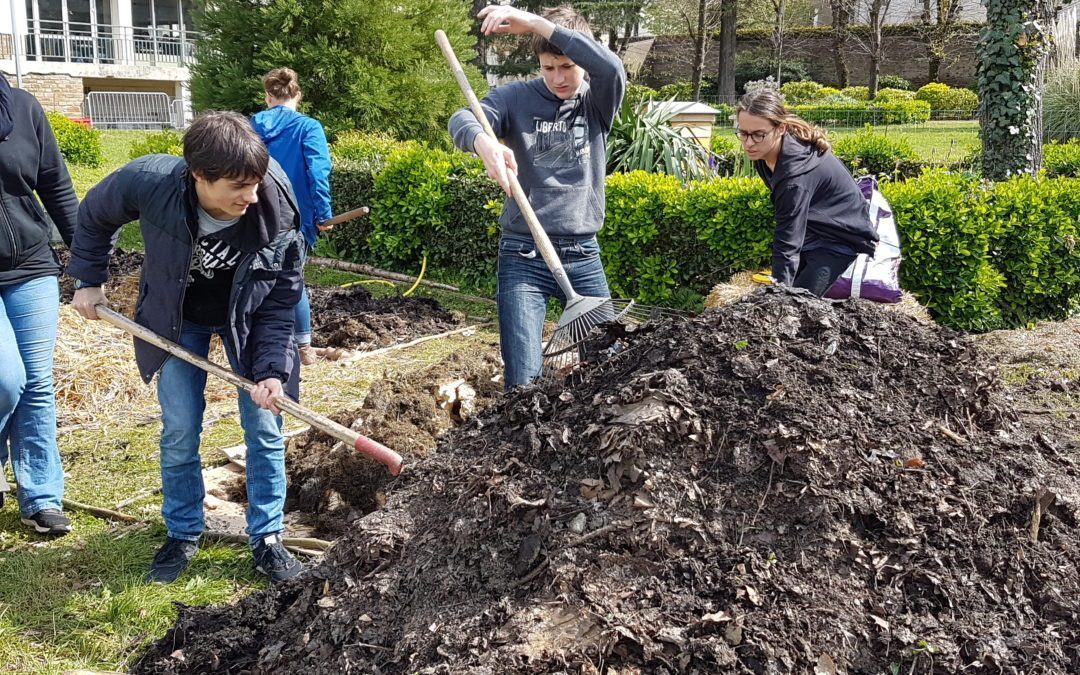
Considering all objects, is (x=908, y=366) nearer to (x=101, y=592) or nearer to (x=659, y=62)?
(x=101, y=592)

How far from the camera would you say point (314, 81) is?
38.4 feet

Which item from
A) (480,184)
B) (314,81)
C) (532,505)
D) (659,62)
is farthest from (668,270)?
(659,62)

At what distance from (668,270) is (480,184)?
2107 mm

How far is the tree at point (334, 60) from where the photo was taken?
37.3ft

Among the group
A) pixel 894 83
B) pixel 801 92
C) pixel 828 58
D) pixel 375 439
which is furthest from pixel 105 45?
pixel 375 439

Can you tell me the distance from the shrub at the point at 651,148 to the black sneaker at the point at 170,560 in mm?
6054

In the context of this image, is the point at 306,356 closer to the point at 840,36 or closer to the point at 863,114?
the point at 863,114

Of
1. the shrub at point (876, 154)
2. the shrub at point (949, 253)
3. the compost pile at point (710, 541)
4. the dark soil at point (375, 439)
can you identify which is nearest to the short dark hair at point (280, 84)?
the dark soil at point (375, 439)

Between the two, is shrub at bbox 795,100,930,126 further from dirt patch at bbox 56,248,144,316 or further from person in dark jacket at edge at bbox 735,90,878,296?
person in dark jacket at edge at bbox 735,90,878,296

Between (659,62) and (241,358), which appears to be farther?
(659,62)

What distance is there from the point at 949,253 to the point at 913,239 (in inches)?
11.3

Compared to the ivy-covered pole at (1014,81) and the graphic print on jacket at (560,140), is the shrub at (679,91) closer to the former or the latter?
the ivy-covered pole at (1014,81)

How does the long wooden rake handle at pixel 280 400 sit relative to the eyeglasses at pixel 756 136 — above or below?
below

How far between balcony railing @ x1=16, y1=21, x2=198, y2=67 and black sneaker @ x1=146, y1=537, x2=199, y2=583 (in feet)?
90.9
